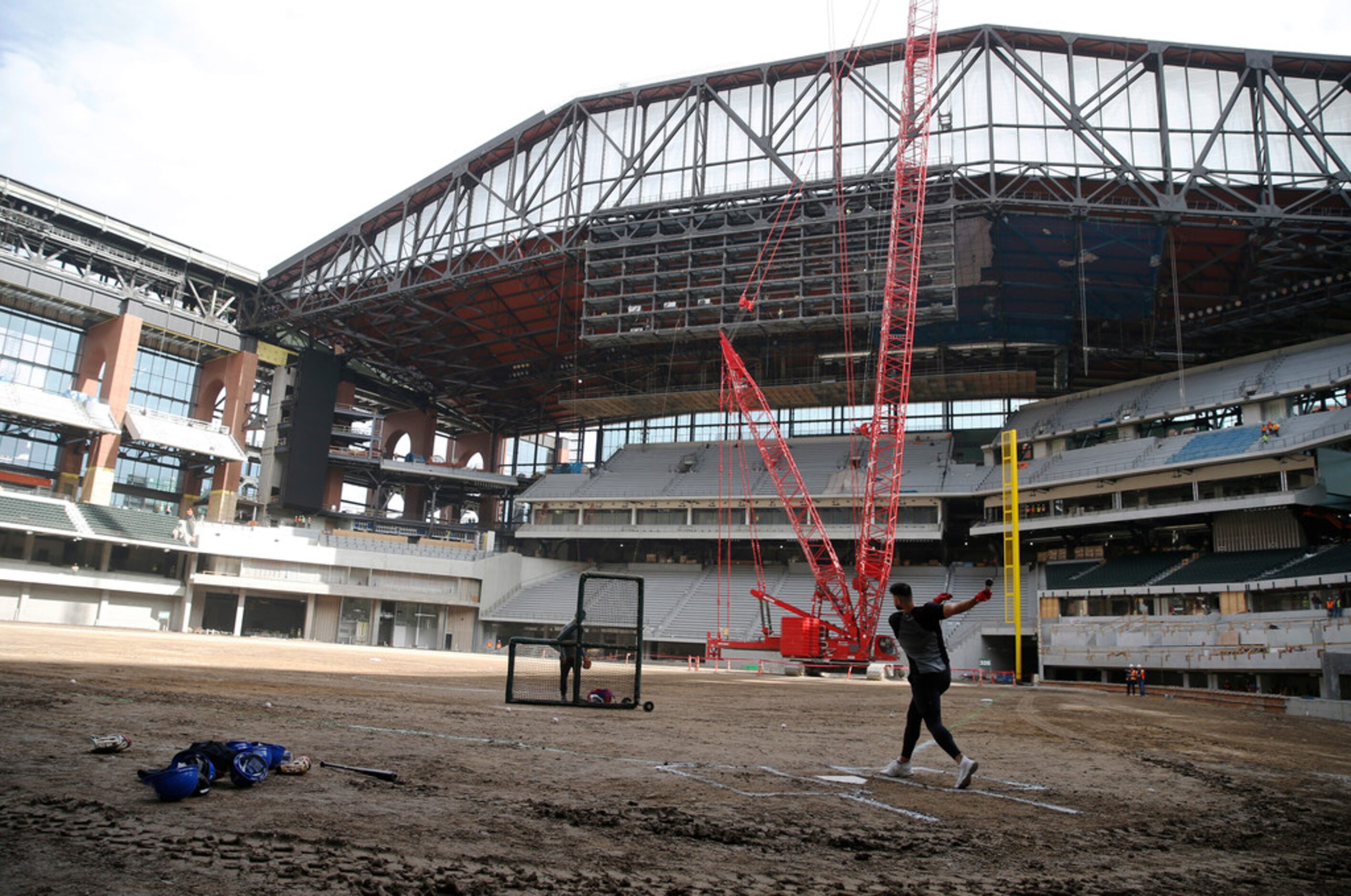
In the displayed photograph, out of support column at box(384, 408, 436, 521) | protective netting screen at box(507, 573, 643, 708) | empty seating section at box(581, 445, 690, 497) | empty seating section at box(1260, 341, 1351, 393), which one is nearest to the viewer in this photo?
protective netting screen at box(507, 573, 643, 708)

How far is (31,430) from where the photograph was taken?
61.4 metres

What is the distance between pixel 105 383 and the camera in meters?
61.8

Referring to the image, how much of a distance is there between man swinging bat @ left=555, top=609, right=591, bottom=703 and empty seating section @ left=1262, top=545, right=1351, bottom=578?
38.8m

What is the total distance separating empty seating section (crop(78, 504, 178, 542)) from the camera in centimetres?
5788

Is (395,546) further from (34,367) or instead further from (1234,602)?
(1234,602)

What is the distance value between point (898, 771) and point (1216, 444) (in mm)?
52637

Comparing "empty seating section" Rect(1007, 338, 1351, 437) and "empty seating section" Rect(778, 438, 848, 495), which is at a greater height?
"empty seating section" Rect(1007, 338, 1351, 437)

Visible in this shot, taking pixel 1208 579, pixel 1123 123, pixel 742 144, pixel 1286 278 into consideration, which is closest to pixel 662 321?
pixel 742 144

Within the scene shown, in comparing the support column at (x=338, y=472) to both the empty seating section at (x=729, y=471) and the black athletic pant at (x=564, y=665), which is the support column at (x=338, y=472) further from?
the black athletic pant at (x=564, y=665)

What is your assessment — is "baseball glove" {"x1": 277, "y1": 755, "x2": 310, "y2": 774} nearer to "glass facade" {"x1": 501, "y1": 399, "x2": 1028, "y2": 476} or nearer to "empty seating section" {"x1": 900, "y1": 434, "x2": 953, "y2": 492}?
"empty seating section" {"x1": 900, "y1": 434, "x2": 953, "y2": 492}

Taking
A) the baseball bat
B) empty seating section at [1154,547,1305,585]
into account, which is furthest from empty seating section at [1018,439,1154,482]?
the baseball bat

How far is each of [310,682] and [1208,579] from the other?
4565cm

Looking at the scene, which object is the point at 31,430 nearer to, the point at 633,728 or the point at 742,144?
the point at 742,144

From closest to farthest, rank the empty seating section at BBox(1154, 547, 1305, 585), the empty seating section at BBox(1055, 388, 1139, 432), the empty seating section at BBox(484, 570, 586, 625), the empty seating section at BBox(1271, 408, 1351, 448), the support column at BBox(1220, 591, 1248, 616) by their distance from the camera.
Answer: the support column at BBox(1220, 591, 1248, 616) → the empty seating section at BBox(1154, 547, 1305, 585) → the empty seating section at BBox(1271, 408, 1351, 448) → the empty seating section at BBox(1055, 388, 1139, 432) → the empty seating section at BBox(484, 570, 586, 625)
